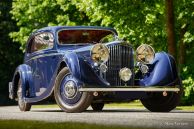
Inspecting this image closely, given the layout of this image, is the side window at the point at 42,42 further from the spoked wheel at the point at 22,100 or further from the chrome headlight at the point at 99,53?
the chrome headlight at the point at 99,53

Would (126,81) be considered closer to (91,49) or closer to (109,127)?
(91,49)

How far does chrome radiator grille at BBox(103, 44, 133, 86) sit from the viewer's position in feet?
37.0

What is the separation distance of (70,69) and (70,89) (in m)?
0.41

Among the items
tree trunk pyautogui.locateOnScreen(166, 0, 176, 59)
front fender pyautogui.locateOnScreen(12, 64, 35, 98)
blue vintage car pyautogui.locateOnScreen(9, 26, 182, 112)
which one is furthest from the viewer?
tree trunk pyautogui.locateOnScreen(166, 0, 176, 59)

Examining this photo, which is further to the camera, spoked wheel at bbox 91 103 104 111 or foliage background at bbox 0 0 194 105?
foliage background at bbox 0 0 194 105

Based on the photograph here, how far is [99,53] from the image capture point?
36.1 ft

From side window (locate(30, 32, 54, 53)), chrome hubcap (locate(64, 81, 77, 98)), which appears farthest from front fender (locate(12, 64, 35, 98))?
chrome hubcap (locate(64, 81, 77, 98))

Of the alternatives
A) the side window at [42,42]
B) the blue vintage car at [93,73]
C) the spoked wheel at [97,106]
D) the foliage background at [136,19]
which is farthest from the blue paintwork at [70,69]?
the foliage background at [136,19]

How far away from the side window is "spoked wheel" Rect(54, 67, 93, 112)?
151cm

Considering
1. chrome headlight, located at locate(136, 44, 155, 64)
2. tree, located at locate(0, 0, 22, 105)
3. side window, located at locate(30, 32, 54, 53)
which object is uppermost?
side window, located at locate(30, 32, 54, 53)

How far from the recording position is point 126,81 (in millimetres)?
11375

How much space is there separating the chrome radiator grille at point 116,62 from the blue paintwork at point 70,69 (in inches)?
5.8

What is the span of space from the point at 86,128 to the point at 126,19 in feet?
55.7

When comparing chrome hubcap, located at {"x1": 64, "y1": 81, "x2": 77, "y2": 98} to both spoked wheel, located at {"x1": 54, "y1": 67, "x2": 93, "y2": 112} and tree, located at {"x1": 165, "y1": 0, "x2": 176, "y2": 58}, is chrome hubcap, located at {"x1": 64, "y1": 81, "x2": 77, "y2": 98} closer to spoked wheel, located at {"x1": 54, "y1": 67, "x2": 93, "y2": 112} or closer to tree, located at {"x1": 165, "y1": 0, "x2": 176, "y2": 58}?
spoked wheel, located at {"x1": 54, "y1": 67, "x2": 93, "y2": 112}
